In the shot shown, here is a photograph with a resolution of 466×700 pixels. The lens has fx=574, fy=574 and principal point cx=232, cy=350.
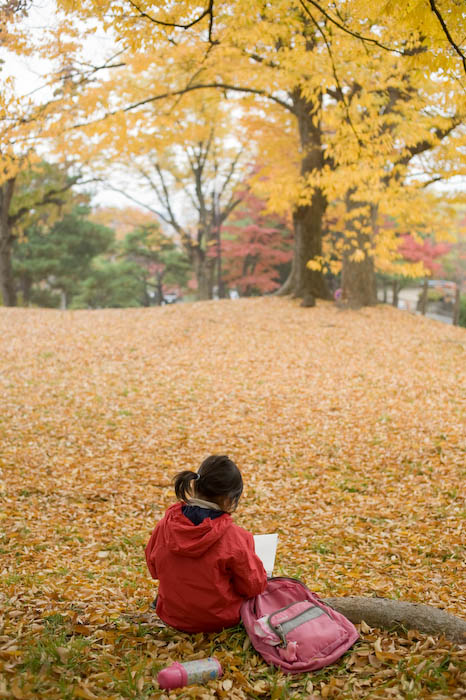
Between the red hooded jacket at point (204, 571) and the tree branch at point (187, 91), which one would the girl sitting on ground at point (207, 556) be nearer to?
the red hooded jacket at point (204, 571)

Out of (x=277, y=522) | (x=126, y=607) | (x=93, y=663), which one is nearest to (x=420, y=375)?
(x=277, y=522)

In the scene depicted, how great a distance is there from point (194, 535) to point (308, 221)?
11.6 metres

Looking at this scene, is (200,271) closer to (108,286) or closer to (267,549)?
(108,286)

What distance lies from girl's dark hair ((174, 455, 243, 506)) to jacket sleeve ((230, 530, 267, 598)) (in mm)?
197

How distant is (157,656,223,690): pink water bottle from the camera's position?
86.3 inches

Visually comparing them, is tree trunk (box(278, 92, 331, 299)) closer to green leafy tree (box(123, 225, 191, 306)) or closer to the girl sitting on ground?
the girl sitting on ground

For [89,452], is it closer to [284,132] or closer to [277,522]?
[277,522]

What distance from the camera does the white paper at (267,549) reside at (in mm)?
3127

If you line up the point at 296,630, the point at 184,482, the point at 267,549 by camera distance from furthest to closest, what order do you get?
the point at 267,549 < the point at 184,482 < the point at 296,630

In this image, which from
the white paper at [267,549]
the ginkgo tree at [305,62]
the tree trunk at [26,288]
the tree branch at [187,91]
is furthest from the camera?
the tree trunk at [26,288]

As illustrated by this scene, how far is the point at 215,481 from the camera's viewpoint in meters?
2.52

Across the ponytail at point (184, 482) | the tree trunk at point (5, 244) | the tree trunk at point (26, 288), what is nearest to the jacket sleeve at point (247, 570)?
the ponytail at point (184, 482)

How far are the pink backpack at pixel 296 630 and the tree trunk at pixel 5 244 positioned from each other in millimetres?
16995

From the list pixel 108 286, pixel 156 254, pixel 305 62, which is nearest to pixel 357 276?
pixel 305 62
